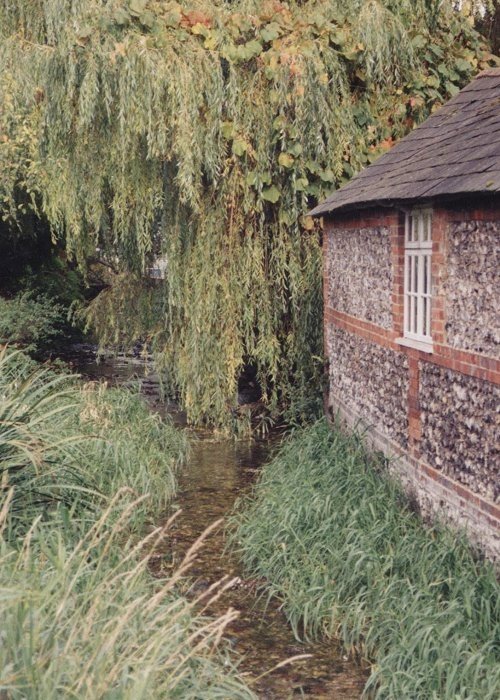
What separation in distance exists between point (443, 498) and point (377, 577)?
3.37ft

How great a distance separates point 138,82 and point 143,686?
9.25 metres

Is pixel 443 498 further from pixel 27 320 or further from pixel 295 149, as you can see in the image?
pixel 27 320

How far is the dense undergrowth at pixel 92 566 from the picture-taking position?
4.12 meters

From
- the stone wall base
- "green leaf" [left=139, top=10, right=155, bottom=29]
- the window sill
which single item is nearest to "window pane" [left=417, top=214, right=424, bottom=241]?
the window sill

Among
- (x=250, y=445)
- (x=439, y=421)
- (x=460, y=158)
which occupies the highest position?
(x=460, y=158)

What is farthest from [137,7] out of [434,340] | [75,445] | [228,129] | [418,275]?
[434,340]

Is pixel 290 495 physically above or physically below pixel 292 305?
below

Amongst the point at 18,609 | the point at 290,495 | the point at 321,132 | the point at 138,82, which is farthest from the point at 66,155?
the point at 18,609

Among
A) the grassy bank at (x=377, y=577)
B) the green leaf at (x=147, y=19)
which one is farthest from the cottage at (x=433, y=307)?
the green leaf at (x=147, y=19)

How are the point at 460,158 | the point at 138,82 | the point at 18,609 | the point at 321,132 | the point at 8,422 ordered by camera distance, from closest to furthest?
the point at 18,609 → the point at 8,422 → the point at 460,158 → the point at 138,82 → the point at 321,132

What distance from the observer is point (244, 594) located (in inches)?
311

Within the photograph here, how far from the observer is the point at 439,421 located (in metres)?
8.01

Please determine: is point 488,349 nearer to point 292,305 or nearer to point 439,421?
point 439,421

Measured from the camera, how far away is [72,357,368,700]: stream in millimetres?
6309
